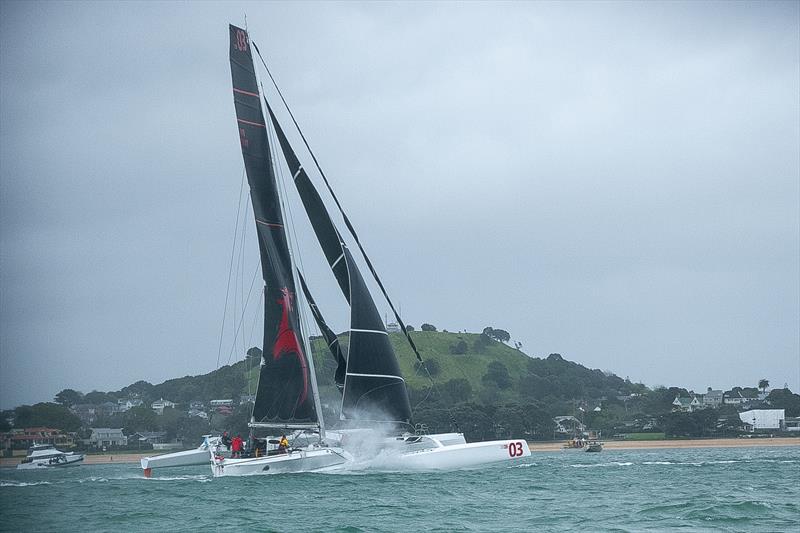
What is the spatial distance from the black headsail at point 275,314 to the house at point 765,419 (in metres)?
69.1

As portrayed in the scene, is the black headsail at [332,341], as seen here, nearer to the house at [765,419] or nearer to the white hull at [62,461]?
the white hull at [62,461]

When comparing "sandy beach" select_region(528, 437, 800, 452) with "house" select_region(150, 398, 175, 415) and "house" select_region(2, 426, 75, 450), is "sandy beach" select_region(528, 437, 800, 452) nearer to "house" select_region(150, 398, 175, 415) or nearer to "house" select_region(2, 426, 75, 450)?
"house" select_region(150, 398, 175, 415)

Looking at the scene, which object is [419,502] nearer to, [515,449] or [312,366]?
[515,449]

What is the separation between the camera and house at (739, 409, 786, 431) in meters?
97.5

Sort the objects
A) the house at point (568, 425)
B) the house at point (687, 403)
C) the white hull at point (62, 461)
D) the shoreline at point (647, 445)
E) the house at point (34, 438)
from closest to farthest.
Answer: the house at point (34, 438)
the white hull at point (62, 461)
the shoreline at point (647, 445)
the house at point (568, 425)
the house at point (687, 403)

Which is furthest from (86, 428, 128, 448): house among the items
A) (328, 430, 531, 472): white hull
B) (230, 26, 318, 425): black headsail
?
(328, 430, 531, 472): white hull

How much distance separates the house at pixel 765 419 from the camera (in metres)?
97.5

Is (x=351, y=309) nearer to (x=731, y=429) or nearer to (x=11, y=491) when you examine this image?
(x=11, y=491)

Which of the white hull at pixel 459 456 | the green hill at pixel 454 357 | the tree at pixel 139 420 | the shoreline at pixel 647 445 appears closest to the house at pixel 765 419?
the shoreline at pixel 647 445

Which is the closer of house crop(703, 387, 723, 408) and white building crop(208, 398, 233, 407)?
white building crop(208, 398, 233, 407)

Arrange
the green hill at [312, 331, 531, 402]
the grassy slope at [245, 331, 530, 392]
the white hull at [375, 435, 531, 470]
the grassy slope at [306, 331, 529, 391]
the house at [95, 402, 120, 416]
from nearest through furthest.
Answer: the white hull at [375, 435, 531, 470]
the house at [95, 402, 120, 416]
the grassy slope at [245, 331, 530, 392]
the green hill at [312, 331, 531, 402]
the grassy slope at [306, 331, 529, 391]

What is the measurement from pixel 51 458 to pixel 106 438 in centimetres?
1919

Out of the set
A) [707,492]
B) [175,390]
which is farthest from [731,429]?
[707,492]

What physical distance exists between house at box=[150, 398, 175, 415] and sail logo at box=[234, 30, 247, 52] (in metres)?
41.0
